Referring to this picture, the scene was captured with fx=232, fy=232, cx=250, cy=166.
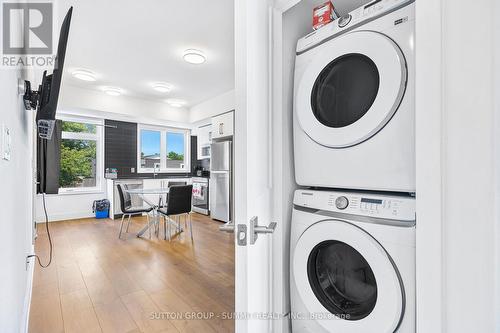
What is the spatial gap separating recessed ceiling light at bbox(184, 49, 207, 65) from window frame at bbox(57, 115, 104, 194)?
3088mm

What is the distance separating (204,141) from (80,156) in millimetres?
2814

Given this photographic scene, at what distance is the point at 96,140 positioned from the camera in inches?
212

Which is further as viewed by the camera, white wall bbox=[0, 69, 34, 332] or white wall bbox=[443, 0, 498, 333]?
white wall bbox=[0, 69, 34, 332]

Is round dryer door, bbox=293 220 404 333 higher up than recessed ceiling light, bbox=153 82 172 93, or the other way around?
recessed ceiling light, bbox=153 82 172 93

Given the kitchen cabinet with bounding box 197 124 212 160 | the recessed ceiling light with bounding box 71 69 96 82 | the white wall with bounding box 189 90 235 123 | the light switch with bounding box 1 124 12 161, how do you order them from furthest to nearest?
the kitchen cabinet with bounding box 197 124 212 160 → the white wall with bounding box 189 90 235 123 → the recessed ceiling light with bounding box 71 69 96 82 → the light switch with bounding box 1 124 12 161

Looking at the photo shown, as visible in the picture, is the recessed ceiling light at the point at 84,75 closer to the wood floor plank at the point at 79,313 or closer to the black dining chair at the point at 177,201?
the black dining chair at the point at 177,201

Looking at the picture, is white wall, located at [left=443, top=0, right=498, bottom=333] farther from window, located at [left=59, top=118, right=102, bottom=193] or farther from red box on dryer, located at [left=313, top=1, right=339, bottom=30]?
window, located at [left=59, top=118, right=102, bottom=193]

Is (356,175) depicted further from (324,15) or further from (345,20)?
(324,15)

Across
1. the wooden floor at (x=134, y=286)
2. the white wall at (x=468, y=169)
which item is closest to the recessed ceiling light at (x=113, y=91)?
the wooden floor at (x=134, y=286)

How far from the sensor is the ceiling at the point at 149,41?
2439 mm

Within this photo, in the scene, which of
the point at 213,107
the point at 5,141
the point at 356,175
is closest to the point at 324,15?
the point at 356,175

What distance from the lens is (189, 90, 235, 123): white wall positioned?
5.00 m

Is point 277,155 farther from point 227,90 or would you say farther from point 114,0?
point 227,90

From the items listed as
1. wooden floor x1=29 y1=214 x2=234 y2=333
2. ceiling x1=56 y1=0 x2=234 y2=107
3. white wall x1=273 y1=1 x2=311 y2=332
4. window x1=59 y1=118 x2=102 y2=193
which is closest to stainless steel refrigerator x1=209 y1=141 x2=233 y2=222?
wooden floor x1=29 y1=214 x2=234 y2=333
